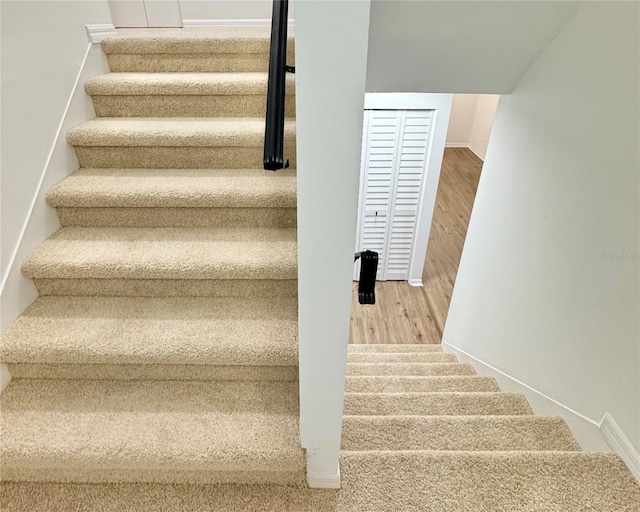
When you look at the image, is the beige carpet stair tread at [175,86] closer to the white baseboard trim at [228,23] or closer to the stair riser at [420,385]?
the white baseboard trim at [228,23]

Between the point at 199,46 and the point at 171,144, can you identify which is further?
the point at 199,46

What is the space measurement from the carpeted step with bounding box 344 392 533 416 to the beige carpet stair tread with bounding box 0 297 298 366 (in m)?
0.65

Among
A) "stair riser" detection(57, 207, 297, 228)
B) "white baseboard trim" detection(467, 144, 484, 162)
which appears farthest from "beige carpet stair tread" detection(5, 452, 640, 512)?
"white baseboard trim" detection(467, 144, 484, 162)

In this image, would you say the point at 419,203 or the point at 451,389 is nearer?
the point at 451,389

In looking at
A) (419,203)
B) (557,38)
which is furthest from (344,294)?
(419,203)

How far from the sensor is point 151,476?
127cm

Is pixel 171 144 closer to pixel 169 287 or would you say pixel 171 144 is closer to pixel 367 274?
pixel 169 287

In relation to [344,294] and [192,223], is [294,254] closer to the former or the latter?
[192,223]

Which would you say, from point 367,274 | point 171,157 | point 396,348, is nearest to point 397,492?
point 367,274

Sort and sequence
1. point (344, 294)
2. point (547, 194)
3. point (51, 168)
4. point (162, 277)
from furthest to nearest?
point (547, 194) < point (51, 168) < point (162, 277) < point (344, 294)

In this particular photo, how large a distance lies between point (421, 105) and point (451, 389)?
2368mm

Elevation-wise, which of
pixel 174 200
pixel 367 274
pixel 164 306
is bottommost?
pixel 164 306

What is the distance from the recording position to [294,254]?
154 centimetres

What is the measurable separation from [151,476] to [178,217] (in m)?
0.98
